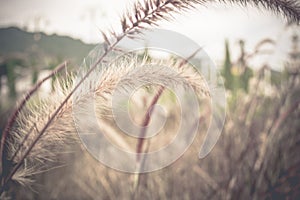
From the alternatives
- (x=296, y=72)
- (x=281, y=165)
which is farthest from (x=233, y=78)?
(x=281, y=165)

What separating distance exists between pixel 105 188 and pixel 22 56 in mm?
1414

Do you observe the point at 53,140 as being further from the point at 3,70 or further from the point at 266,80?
the point at 3,70

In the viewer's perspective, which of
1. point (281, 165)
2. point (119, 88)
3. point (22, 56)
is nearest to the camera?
point (119, 88)

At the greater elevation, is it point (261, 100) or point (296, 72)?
point (296, 72)

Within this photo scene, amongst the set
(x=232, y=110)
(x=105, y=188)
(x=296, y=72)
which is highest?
(x=296, y=72)

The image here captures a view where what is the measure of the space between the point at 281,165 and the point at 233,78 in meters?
0.78

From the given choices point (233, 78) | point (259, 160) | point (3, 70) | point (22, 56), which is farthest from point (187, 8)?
point (3, 70)

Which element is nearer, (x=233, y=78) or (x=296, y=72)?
(x=296, y=72)

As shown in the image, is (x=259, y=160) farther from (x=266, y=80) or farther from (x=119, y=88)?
(x=119, y=88)

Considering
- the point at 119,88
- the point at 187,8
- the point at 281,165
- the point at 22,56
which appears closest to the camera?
the point at 187,8

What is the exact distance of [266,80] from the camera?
2.25m

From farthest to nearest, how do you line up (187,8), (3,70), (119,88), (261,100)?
(3,70) → (261,100) → (119,88) → (187,8)

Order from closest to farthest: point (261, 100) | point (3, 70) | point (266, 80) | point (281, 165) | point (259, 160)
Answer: point (259, 160)
point (281, 165)
point (261, 100)
point (266, 80)
point (3, 70)

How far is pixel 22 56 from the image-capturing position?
2.64 metres
